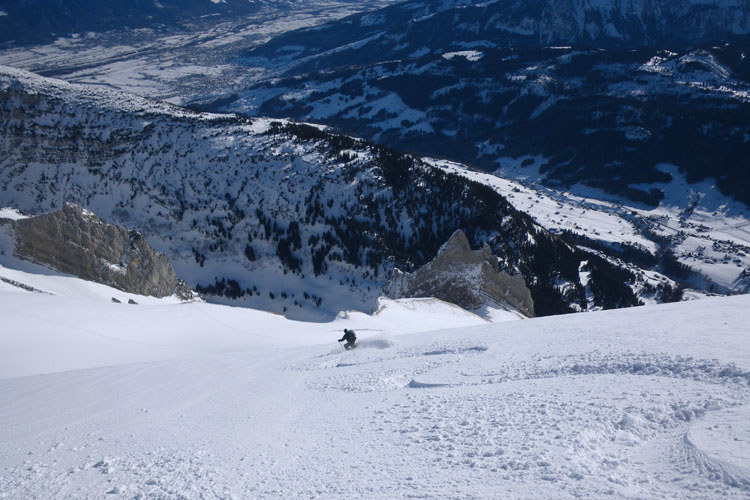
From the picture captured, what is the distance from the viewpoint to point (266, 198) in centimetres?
7019

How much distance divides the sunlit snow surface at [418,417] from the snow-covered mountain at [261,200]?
3829 centimetres

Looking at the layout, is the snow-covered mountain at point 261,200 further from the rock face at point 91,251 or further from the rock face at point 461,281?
the rock face at point 91,251

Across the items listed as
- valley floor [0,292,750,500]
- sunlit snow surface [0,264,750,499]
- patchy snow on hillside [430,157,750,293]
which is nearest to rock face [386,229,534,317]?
sunlit snow surface [0,264,750,499]

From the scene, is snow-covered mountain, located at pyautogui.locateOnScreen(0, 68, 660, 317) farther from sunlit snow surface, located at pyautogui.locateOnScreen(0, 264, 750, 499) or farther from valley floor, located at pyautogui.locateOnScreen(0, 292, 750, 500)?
valley floor, located at pyautogui.locateOnScreen(0, 292, 750, 500)

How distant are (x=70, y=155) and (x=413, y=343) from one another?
71474mm

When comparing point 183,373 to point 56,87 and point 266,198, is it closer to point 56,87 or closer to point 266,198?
point 266,198

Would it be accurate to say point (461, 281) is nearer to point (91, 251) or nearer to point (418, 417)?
point (91, 251)

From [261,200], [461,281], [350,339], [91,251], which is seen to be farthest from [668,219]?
[350,339]

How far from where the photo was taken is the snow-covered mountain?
202 feet

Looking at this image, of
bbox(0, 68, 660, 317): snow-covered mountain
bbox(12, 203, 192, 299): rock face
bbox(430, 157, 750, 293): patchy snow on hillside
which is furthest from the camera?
bbox(430, 157, 750, 293): patchy snow on hillside

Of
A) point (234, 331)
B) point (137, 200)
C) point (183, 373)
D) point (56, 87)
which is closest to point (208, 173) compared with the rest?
point (137, 200)

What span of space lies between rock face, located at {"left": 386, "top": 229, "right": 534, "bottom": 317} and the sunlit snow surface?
879 inches

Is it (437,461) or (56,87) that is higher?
(56,87)

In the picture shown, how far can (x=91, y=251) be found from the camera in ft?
138
